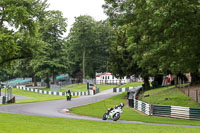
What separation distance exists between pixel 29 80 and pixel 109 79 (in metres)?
35.3

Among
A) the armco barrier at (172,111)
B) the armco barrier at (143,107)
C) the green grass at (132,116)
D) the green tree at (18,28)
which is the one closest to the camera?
the green grass at (132,116)

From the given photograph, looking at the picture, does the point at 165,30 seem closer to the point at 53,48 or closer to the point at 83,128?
the point at 83,128

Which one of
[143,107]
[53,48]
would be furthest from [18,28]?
[53,48]

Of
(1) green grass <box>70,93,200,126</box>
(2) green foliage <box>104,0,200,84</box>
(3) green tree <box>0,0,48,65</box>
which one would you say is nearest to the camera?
(2) green foliage <box>104,0,200,84</box>

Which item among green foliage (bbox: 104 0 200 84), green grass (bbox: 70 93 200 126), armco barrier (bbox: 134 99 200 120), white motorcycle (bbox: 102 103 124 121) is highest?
green foliage (bbox: 104 0 200 84)

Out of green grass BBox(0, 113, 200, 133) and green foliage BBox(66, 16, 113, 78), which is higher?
green foliage BBox(66, 16, 113, 78)

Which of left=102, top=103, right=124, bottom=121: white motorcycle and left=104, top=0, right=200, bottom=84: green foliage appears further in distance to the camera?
left=102, top=103, right=124, bottom=121: white motorcycle

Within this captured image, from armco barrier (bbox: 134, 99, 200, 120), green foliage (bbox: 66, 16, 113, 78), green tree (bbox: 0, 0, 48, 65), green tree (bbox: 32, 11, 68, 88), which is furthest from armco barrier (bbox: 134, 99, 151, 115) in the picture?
green foliage (bbox: 66, 16, 113, 78)

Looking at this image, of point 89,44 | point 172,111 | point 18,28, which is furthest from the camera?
point 89,44

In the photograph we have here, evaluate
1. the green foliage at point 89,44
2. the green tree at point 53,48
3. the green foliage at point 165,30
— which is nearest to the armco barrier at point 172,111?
the green foliage at point 165,30

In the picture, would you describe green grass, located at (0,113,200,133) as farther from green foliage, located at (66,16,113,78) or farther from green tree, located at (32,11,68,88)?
green foliage, located at (66,16,113,78)

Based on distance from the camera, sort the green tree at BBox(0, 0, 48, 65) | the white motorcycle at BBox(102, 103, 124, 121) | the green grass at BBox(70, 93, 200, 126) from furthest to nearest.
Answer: the green tree at BBox(0, 0, 48, 65), the green grass at BBox(70, 93, 200, 126), the white motorcycle at BBox(102, 103, 124, 121)

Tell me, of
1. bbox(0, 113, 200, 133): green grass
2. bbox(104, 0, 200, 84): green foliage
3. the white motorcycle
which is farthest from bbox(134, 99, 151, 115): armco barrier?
bbox(0, 113, 200, 133): green grass

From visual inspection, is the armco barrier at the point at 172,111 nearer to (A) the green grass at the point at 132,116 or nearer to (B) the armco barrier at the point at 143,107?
(B) the armco barrier at the point at 143,107
